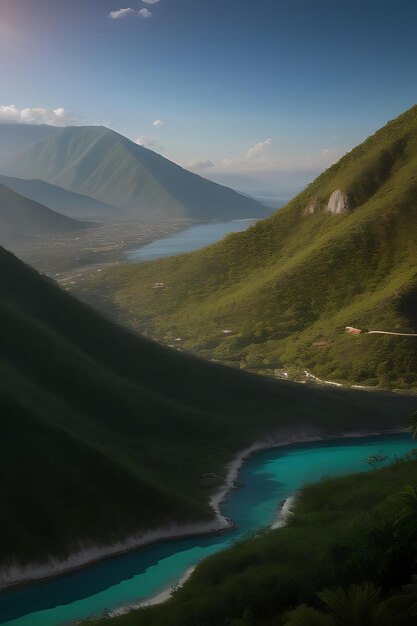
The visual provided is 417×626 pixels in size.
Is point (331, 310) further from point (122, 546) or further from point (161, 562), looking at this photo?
point (161, 562)

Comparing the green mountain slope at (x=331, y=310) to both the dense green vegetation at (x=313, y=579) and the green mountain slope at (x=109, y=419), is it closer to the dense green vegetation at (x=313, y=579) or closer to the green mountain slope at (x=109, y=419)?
the green mountain slope at (x=109, y=419)

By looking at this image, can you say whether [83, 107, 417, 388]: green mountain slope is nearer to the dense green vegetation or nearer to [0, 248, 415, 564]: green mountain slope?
[0, 248, 415, 564]: green mountain slope

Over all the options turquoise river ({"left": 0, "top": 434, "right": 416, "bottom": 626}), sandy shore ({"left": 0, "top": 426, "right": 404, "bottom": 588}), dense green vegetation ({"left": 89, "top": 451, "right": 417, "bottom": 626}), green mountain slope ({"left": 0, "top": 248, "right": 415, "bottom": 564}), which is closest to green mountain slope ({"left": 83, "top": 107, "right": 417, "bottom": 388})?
green mountain slope ({"left": 0, "top": 248, "right": 415, "bottom": 564})

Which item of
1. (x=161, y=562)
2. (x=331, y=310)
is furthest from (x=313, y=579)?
(x=331, y=310)

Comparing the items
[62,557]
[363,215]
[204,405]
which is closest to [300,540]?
[62,557]

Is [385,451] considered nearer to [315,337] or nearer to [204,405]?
[204,405]

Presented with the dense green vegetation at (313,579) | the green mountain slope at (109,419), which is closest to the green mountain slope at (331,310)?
the green mountain slope at (109,419)
